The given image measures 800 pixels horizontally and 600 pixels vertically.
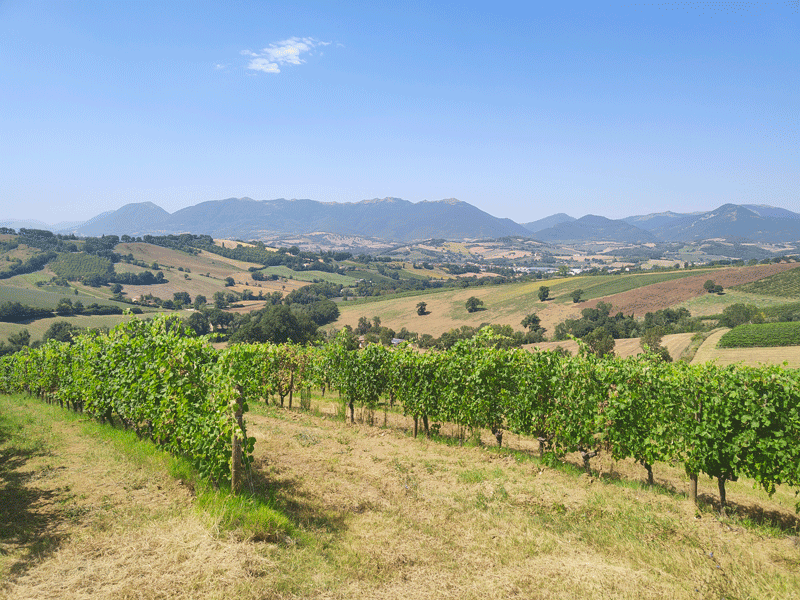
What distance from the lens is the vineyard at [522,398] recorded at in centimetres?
810

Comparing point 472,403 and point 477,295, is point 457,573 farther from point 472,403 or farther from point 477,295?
point 477,295

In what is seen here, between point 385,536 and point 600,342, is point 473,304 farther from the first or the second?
point 385,536

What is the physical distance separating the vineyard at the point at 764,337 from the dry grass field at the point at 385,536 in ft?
163

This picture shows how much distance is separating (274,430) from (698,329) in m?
73.1

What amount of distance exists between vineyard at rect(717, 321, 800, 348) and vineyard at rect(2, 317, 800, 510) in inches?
1915

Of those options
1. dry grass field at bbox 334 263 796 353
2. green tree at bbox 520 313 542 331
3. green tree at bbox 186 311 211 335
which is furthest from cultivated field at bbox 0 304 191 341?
green tree at bbox 520 313 542 331

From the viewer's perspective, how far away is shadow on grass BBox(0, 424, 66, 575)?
18.8 ft

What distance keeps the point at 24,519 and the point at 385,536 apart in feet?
19.1

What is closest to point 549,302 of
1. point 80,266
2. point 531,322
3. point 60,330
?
point 531,322

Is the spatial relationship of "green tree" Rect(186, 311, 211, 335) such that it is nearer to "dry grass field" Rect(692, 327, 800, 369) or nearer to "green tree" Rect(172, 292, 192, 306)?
"green tree" Rect(172, 292, 192, 306)

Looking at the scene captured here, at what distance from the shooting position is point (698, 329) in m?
65.9

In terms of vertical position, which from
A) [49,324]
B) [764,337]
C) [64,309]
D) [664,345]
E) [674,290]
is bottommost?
[664,345]

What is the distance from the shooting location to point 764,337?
4969 cm

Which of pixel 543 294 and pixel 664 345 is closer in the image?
pixel 664 345
